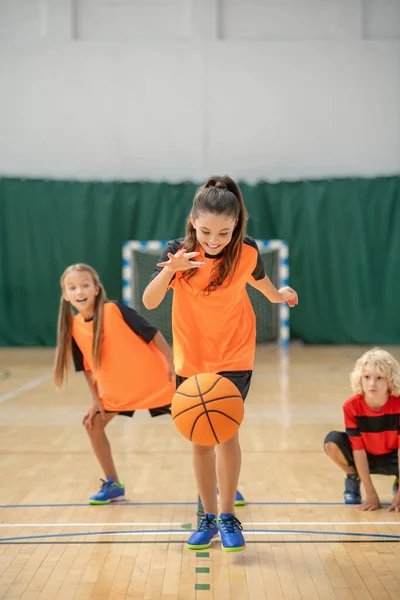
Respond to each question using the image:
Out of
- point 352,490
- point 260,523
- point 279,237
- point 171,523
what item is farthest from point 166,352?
point 279,237

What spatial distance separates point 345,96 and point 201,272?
11.9 metres

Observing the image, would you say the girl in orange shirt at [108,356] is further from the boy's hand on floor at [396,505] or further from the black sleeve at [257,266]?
the boy's hand on floor at [396,505]

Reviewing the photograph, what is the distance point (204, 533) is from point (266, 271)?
35.0 feet

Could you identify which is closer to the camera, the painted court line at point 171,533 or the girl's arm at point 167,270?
the girl's arm at point 167,270

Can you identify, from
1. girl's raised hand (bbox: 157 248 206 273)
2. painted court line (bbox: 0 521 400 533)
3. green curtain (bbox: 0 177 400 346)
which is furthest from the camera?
green curtain (bbox: 0 177 400 346)

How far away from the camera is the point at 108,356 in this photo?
469 cm

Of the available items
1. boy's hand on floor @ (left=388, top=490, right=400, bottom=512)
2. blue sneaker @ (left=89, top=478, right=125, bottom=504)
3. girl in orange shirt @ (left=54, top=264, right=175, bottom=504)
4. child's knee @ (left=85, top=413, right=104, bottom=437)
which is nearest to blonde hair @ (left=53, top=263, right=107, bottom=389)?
girl in orange shirt @ (left=54, top=264, right=175, bottom=504)

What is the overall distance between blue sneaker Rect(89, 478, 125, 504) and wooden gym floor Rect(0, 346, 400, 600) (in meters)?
0.06

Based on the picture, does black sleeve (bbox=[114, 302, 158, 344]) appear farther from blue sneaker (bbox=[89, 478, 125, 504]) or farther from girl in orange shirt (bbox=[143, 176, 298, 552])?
girl in orange shirt (bbox=[143, 176, 298, 552])

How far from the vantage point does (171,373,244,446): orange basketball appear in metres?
3.45

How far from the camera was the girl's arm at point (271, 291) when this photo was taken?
3.81 meters

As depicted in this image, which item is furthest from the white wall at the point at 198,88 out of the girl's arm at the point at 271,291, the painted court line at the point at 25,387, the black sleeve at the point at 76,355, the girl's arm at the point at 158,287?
the girl's arm at the point at 158,287

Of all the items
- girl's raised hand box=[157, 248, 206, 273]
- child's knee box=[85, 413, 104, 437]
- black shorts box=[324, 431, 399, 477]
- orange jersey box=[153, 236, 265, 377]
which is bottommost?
black shorts box=[324, 431, 399, 477]

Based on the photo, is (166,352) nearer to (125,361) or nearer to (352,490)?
(125,361)
